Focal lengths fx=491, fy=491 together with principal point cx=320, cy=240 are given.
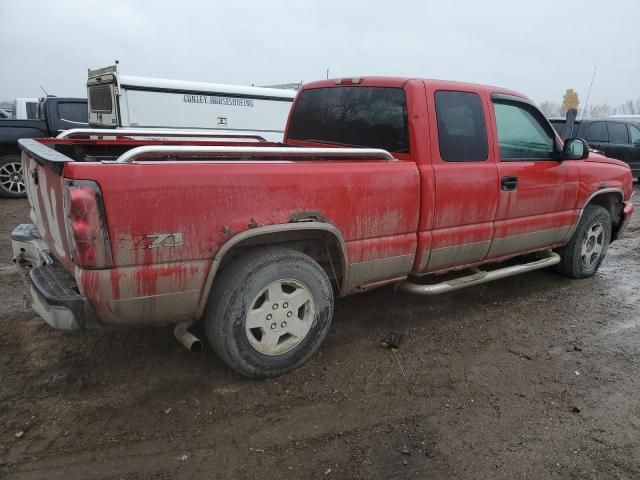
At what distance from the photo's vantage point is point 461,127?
373 cm

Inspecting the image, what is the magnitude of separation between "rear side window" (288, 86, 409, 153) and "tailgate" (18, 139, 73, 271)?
6.87ft

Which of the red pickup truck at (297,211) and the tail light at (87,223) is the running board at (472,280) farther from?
the tail light at (87,223)

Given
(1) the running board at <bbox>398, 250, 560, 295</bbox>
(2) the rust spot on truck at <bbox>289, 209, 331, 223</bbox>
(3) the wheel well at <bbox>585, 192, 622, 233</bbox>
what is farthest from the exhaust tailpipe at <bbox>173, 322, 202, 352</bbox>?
(3) the wheel well at <bbox>585, 192, 622, 233</bbox>

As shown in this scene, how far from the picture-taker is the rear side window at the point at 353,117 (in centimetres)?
359

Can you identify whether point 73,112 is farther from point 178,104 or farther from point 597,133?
point 597,133

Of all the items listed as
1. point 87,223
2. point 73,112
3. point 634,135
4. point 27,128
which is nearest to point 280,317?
point 87,223

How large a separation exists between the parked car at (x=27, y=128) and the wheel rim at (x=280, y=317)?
300 inches

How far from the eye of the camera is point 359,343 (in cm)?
366

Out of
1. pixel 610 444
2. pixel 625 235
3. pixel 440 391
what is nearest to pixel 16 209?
pixel 440 391

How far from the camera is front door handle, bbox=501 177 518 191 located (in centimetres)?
Answer: 392

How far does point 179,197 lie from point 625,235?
297 inches

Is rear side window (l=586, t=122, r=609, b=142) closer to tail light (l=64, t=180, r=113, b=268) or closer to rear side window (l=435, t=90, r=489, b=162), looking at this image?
rear side window (l=435, t=90, r=489, b=162)

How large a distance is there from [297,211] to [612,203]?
4067mm

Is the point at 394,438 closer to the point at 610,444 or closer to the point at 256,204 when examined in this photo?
the point at 610,444
